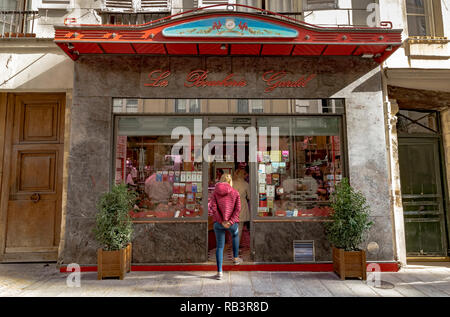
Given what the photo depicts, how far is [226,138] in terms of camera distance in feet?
21.1

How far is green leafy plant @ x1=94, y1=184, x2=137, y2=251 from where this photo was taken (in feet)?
17.2

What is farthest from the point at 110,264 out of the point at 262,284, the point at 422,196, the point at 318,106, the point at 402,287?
the point at 422,196

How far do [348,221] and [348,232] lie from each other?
0.20 m

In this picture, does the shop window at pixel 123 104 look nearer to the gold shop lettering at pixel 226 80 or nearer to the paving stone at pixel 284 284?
the gold shop lettering at pixel 226 80

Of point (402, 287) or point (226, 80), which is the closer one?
point (402, 287)

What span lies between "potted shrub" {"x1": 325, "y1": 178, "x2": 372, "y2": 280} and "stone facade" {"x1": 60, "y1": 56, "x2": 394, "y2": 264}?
0.59 m

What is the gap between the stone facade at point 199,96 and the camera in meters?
5.93

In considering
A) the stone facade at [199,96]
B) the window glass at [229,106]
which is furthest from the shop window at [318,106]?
the stone facade at [199,96]

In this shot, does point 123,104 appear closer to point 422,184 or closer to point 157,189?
point 157,189

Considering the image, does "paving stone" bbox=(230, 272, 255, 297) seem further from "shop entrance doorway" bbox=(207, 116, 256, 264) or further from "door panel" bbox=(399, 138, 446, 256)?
"door panel" bbox=(399, 138, 446, 256)

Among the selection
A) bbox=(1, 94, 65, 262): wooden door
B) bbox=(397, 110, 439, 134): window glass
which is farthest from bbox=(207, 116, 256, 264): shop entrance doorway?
bbox=(397, 110, 439, 134): window glass

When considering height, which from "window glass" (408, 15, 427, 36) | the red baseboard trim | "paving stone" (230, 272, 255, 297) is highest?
"window glass" (408, 15, 427, 36)

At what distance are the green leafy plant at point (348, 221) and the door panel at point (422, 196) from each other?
87.0 inches
